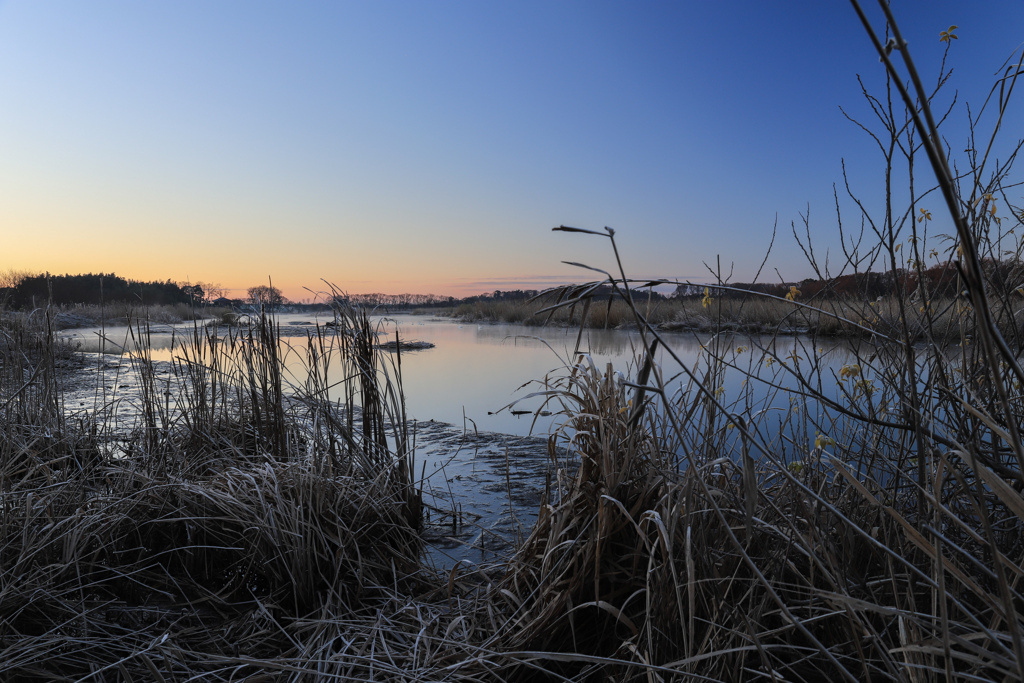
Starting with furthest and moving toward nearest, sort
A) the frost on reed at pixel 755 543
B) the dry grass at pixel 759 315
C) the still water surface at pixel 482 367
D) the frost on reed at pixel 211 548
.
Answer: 1. the still water surface at pixel 482 367
2. the dry grass at pixel 759 315
3. the frost on reed at pixel 211 548
4. the frost on reed at pixel 755 543

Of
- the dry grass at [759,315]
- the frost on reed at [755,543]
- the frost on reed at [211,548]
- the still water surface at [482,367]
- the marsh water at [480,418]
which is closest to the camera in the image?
the frost on reed at [755,543]

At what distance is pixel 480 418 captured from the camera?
5148 mm

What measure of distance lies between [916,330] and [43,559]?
2.99 metres

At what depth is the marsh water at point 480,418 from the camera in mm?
2463

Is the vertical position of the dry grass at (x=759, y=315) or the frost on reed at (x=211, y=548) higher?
the dry grass at (x=759, y=315)

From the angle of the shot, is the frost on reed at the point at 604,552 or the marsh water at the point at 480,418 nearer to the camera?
the frost on reed at the point at 604,552

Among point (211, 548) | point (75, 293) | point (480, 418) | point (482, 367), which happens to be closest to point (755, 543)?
point (211, 548)

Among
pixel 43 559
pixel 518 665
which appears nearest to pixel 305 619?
pixel 518 665

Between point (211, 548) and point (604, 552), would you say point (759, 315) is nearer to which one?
point (604, 552)

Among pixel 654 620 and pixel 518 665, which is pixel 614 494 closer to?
pixel 654 620

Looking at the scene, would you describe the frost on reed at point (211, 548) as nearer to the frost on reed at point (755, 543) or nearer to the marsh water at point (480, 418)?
the marsh water at point (480, 418)

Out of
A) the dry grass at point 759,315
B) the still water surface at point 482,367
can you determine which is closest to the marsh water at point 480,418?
the still water surface at point 482,367

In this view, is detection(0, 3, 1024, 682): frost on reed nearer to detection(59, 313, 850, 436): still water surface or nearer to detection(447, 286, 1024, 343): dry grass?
detection(447, 286, 1024, 343): dry grass

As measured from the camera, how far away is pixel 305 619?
5.87ft
